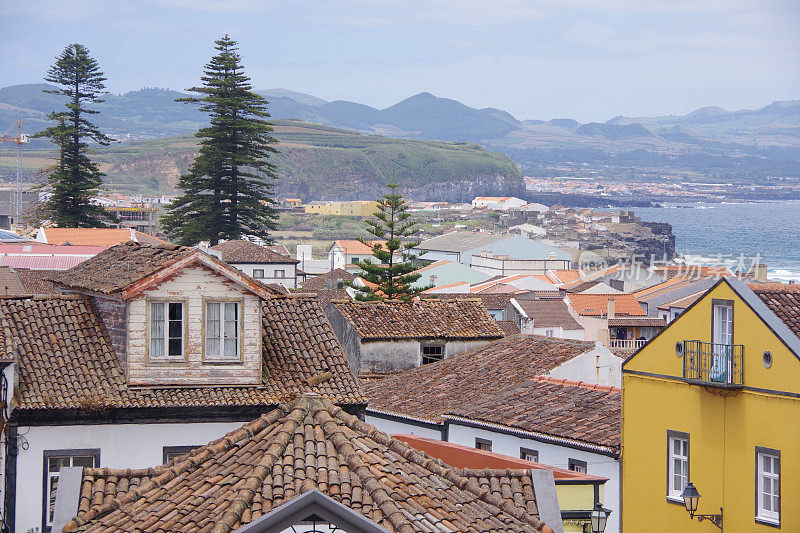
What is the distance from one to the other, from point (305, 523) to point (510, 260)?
327 feet

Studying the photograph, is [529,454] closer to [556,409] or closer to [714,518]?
[556,409]

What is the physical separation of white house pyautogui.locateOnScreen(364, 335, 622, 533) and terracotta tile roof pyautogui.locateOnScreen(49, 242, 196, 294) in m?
8.27

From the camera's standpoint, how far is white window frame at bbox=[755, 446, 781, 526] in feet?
69.5

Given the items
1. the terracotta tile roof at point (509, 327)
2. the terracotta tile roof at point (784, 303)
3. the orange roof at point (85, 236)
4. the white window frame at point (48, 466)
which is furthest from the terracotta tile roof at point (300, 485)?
the orange roof at point (85, 236)

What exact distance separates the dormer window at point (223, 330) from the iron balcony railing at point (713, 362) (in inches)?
376

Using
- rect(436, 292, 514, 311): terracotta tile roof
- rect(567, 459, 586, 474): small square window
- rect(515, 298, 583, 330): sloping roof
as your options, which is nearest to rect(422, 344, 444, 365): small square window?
rect(567, 459, 586, 474): small square window

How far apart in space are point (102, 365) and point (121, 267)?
2090mm

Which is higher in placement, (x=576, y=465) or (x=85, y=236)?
(x=85, y=236)

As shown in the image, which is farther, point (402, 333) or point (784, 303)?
point (402, 333)

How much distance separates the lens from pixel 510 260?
350 feet

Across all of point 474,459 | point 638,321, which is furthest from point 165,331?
point 638,321

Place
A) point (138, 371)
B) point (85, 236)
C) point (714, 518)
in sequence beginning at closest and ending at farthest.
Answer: point (138, 371)
point (714, 518)
point (85, 236)

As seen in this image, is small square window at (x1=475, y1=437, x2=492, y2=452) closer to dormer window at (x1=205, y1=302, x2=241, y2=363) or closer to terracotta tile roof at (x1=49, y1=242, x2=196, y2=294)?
dormer window at (x1=205, y1=302, x2=241, y2=363)

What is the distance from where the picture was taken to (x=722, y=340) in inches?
912
